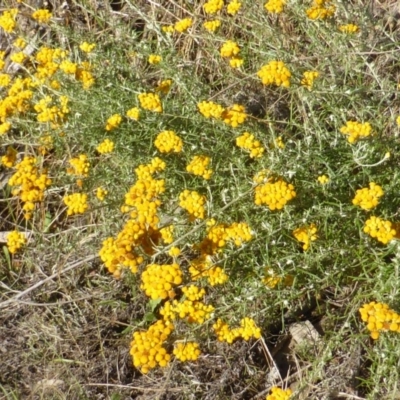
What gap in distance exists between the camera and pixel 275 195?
2783 millimetres

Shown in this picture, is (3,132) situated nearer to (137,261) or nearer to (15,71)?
(137,261)

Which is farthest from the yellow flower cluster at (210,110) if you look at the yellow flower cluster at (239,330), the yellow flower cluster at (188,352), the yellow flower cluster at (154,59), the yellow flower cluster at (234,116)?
the yellow flower cluster at (188,352)

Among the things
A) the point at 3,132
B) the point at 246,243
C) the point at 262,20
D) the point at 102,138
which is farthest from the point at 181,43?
the point at 246,243

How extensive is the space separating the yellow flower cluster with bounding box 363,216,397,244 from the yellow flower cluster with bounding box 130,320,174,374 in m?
1.02

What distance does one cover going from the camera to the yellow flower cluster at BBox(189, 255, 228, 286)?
9.81ft

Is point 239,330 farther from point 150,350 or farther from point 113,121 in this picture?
point 113,121

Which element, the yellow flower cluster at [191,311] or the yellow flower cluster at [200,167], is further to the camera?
the yellow flower cluster at [200,167]

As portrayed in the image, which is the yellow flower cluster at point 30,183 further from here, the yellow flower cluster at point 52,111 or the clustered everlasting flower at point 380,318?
the clustered everlasting flower at point 380,318

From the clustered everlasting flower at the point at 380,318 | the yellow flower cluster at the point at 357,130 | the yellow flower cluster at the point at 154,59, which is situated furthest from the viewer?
the yellow flower cluster at the point at 154,59

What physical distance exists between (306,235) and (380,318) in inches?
21.8

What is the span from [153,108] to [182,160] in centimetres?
45

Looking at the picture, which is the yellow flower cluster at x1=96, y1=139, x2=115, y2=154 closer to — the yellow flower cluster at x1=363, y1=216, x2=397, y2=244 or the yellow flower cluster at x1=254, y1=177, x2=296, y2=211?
the yellow flower cluster at x1=254, y1=177, x2=296, y2=211

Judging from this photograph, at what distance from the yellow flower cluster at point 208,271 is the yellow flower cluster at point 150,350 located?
340 mm

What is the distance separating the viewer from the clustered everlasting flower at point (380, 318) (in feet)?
8.57
